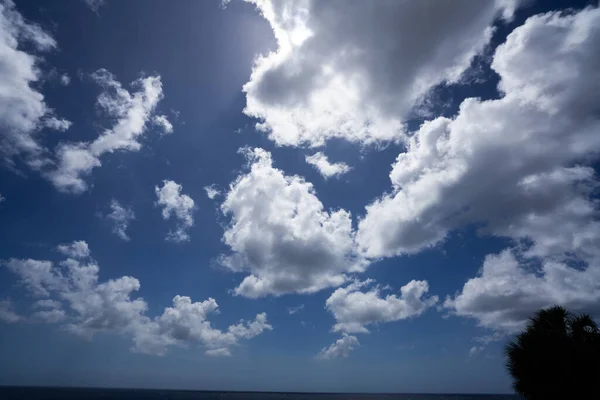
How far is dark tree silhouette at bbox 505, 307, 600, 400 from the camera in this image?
2161 cm

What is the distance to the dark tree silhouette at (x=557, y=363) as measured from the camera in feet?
70.9

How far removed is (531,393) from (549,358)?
3.19 m

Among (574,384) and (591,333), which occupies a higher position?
(591,333)

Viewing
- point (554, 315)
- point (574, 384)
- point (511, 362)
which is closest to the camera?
point (574, 384)

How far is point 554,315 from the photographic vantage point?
1161 inches

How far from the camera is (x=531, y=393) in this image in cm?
2422

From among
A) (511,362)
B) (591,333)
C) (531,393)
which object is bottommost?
(531,393)

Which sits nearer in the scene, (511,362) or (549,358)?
(549,358)

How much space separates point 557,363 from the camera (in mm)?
22734

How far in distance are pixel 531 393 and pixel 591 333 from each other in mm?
7780

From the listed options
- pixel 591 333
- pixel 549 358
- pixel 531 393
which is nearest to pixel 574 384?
pixel 549 358

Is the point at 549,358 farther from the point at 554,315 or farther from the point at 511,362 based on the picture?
the point at 554,315

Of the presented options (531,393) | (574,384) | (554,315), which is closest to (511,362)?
(531,393)

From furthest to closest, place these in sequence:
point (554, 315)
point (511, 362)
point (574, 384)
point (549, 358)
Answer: point (554, 315), point (511, 362), point (549, 358), point (574, 384)
